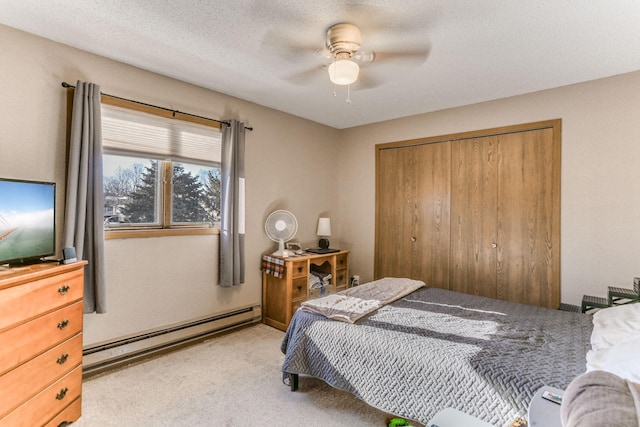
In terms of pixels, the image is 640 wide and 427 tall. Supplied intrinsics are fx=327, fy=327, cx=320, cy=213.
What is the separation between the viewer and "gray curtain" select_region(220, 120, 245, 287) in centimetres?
325

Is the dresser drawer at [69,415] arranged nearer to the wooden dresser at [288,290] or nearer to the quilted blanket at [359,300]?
the quilted blanket at [359,300]

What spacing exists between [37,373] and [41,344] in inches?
5.6

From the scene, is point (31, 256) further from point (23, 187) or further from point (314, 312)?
point (314, 312)

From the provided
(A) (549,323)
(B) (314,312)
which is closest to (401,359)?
(B) (314,312)

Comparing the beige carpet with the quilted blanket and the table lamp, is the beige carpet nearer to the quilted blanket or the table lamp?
the quilted blanket

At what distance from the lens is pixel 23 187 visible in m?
1.86

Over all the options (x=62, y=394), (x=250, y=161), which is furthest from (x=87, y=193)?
(x=250, y=161)

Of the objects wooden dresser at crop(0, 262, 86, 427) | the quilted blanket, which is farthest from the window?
the quilted blanket

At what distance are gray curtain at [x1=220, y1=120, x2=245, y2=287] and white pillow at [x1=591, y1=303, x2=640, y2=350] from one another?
2803mm

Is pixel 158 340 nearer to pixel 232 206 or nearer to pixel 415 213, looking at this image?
pixel 232 206

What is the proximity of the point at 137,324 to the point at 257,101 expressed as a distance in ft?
8.07

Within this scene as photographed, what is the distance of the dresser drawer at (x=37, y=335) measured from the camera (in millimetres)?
1536

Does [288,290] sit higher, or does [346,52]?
[346,52]

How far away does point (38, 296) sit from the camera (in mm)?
1705
